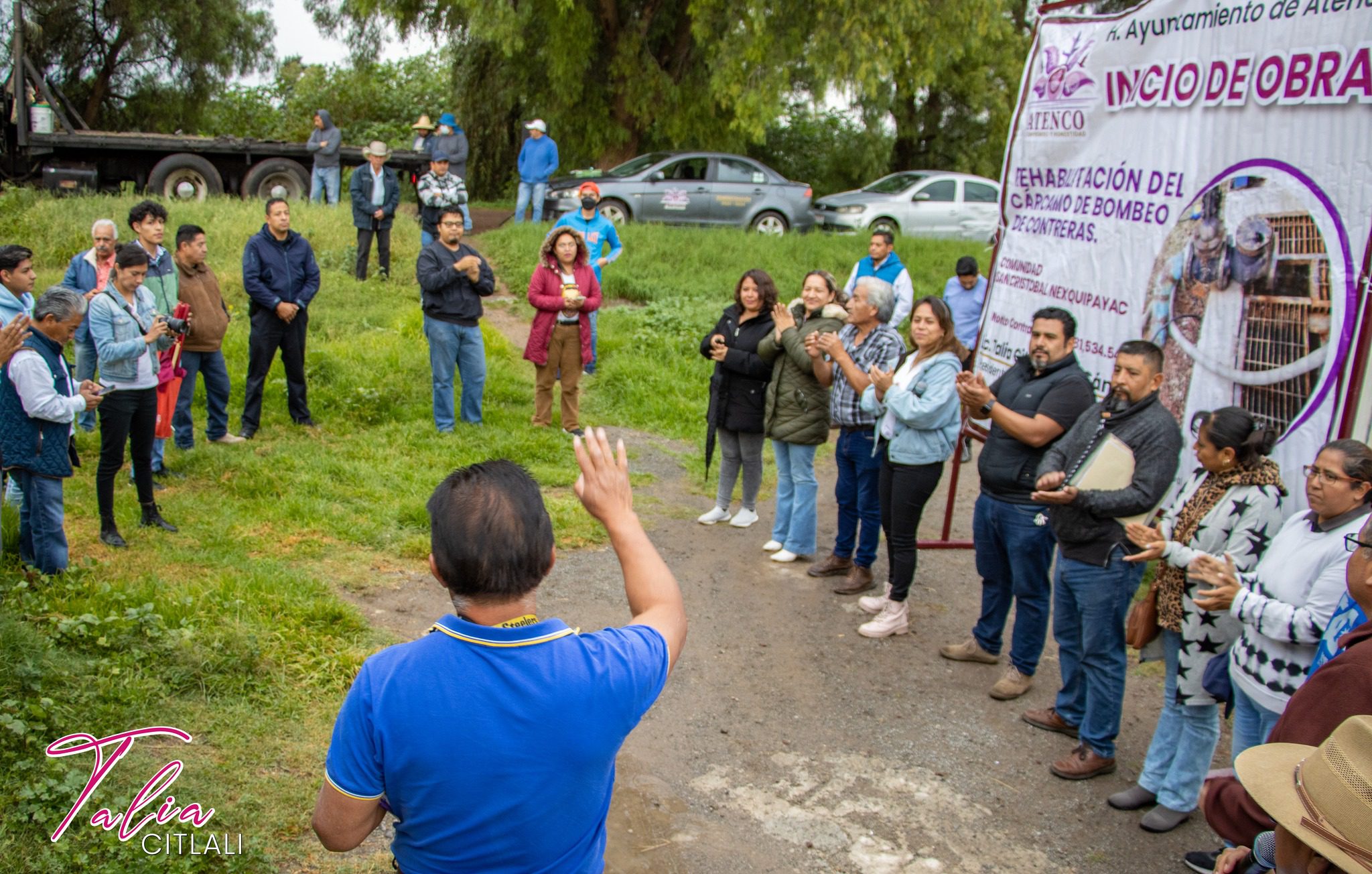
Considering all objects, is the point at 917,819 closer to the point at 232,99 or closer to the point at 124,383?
the point at 124,383

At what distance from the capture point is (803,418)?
22.0 ft

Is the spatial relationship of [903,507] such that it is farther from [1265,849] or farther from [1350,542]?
[1265,849]

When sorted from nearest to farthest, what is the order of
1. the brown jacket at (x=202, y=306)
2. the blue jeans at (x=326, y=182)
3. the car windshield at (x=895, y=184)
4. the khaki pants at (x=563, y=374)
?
the brown jacket at (x=202, y=306) < the khaki pants at (x=563, y=374) < the blue jeans at (x=326, y=182) < the car windshield at (x=895, y=184)

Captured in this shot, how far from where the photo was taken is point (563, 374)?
29.3ft

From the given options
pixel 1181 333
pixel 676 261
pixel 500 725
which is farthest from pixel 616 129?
pixel 500 725

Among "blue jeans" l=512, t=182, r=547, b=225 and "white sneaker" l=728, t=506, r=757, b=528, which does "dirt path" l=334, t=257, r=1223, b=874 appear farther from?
"blue jeans" l=512, t=182, r=547, b=225

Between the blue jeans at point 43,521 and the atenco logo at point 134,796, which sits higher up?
the blue jeans at point 43,521

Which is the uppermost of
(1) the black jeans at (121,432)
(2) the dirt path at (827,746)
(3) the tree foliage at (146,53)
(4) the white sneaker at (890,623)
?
(3) the tree foliage at (146,53)

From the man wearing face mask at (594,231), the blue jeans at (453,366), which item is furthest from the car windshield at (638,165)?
Answer: the blue jeans at (453,366)

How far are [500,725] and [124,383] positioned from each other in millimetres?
4934

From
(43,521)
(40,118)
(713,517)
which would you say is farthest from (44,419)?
(40,118)

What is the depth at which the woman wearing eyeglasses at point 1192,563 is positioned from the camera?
3984 mm

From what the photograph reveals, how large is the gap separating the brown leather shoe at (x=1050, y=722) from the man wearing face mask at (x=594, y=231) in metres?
6.48

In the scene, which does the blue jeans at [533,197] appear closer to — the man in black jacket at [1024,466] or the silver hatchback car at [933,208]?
the silver hatchback car at [933,208]
